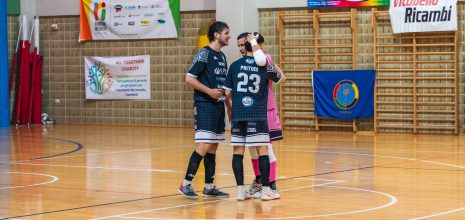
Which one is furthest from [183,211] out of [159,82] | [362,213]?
[159,82]

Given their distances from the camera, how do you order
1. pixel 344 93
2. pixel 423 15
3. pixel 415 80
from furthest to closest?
pixel 344 93 → pixel 415 80 → pixel 423 15

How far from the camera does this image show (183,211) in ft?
30.8

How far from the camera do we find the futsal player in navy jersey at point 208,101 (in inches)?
407

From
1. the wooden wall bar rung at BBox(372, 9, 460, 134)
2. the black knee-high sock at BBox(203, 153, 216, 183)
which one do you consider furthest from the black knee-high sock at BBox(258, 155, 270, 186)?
the wooden wall bar rung at BBox(372, 9, 460, 134)

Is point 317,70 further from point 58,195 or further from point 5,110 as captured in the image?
point 58,195

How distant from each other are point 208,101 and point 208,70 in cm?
36

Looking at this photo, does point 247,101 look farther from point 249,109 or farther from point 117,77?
point 117,77

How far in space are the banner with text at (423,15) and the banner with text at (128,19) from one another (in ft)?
22.1

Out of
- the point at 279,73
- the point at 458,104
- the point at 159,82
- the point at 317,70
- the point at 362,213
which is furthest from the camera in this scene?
the point at 159,82

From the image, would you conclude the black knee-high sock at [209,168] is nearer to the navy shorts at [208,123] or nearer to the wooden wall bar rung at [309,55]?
the navy shorts at [208,123]

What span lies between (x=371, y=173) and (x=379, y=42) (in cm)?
1008

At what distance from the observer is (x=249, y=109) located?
10.1 m

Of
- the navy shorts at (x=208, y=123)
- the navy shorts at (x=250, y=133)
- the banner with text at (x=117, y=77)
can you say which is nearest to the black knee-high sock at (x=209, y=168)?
the navy shorts at (x=208, y=123)

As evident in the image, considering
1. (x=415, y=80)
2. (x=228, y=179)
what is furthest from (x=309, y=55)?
(x=228, y=179)
